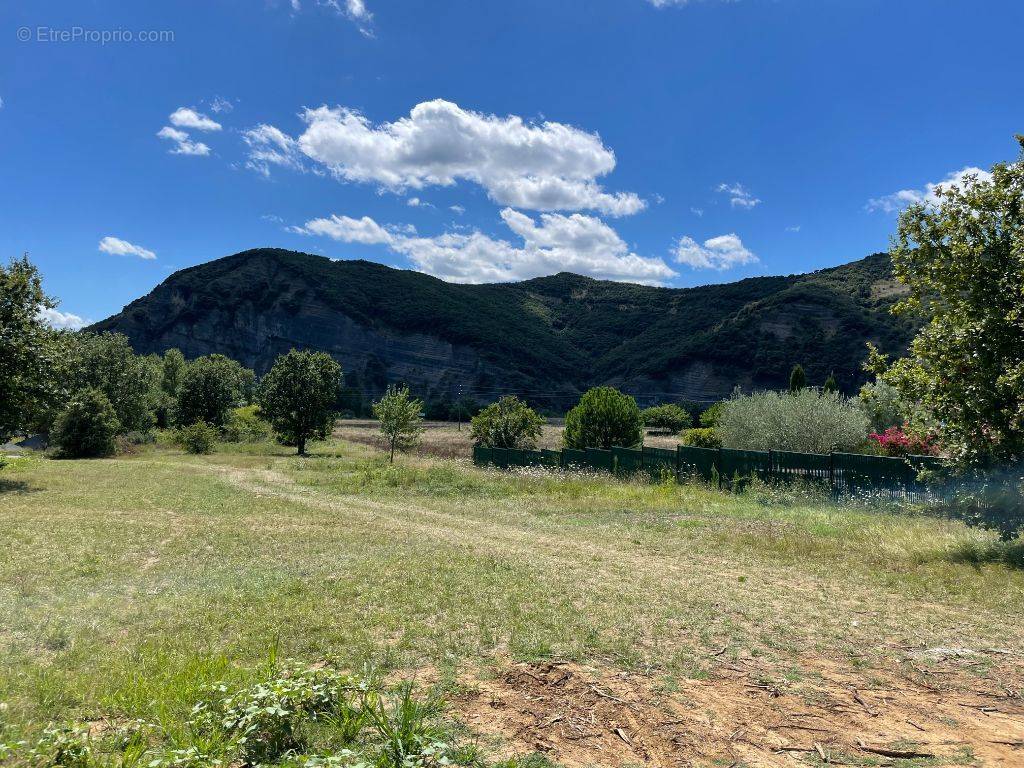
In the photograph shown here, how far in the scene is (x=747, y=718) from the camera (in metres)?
4.34

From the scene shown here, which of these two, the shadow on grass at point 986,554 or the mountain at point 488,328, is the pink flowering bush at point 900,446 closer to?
the shadow on grass at point 986,554

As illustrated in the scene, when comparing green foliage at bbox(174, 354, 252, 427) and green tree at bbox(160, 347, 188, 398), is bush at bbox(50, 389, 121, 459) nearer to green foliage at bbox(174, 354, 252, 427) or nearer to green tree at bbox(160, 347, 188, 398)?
green foliage at bbox(174, 354, 252, 427)

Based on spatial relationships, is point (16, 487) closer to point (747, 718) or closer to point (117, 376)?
point (747, 718)

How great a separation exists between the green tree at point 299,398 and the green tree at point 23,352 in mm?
22827

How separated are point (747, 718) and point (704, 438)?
28.2 meters

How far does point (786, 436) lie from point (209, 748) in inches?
959

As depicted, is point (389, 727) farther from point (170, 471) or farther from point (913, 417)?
point (170, 471)

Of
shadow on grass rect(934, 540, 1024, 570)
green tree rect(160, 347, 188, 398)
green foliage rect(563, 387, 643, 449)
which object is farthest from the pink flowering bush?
green tree rect(160, 347, 188, 398)

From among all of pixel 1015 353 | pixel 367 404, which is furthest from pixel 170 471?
pixel 367 404

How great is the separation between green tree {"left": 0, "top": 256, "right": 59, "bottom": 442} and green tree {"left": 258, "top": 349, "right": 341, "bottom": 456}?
22.8 m

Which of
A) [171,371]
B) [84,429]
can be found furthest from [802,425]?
[171,371]

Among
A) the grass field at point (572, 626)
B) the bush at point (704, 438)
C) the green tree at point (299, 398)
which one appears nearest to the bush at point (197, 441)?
the green tree at point (299, 398)

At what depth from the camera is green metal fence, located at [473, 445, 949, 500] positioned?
1598 cm

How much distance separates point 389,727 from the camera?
12.3 feet
